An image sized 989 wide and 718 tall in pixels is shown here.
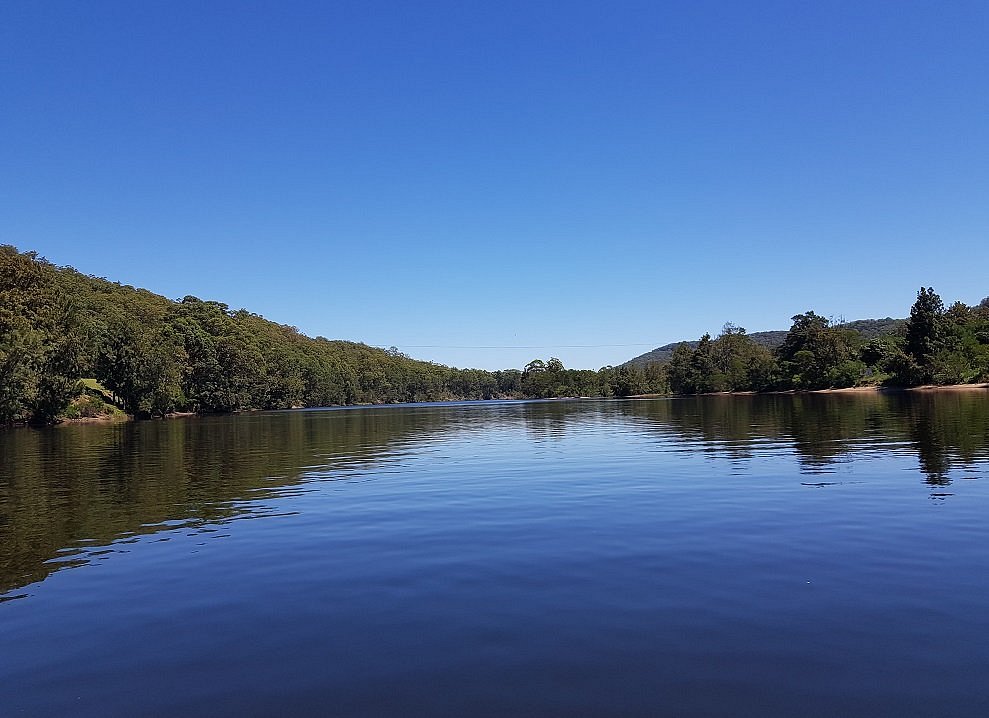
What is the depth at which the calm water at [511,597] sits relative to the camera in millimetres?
8891

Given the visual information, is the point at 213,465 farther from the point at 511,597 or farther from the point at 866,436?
the point at 866,436

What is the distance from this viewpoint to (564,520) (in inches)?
826

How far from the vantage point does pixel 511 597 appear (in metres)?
13.0

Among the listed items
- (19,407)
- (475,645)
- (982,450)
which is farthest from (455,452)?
(19,407)

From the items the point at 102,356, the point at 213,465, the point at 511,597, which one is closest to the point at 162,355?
the point at 102,356

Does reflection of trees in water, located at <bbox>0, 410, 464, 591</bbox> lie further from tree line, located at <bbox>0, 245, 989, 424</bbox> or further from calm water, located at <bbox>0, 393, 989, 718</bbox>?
tree line, located at <bbox>0, 245, 989, 424</bbox>

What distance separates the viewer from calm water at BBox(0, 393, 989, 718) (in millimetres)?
8891

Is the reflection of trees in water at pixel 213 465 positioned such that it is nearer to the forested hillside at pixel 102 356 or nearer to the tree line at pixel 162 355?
the forested hillside at pixel 102 356

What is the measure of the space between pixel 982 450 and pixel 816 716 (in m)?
33.9

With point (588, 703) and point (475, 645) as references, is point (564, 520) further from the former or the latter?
point (588, 703)

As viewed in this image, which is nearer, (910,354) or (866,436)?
(866,436)

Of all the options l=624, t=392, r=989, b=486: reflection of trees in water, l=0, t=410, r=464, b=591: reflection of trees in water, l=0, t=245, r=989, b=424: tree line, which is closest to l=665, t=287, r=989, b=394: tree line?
l=0, t=245, r=989, b=424: tree line

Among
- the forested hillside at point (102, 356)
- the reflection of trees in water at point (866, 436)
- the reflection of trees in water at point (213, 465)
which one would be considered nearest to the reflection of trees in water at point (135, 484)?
the reflection of trees in water at point (213, 465)

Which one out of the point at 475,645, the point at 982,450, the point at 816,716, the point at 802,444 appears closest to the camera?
the point at 816,716
